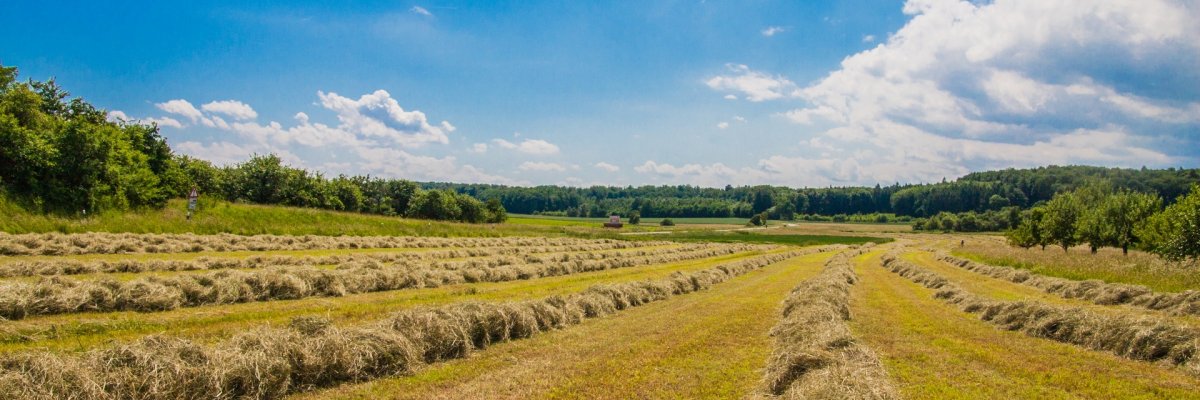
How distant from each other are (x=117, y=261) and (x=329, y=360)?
49.0 ft

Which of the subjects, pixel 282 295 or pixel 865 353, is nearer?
pixel 865 353

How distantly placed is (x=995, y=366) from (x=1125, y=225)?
5599cm

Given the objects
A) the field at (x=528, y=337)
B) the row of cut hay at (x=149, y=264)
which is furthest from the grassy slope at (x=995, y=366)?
the row of cut hay at (x=149, y=264)

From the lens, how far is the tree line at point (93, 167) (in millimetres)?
29156

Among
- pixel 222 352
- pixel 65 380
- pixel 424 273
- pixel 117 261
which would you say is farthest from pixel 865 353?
pixel 117 261

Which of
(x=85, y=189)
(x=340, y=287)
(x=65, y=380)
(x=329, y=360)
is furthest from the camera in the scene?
(x=85, y=189)

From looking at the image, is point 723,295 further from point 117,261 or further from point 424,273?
point 117,261

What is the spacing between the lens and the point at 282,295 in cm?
1563

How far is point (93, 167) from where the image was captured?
30891mm

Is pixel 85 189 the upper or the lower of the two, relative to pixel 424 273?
upper

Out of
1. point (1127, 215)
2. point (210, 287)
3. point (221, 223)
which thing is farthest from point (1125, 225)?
point (221, 223)

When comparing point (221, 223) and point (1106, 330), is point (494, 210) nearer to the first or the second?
point (221, 223)

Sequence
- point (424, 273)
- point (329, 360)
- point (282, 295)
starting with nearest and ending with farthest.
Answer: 1. point (329, 360)
2. point (282, 295)
3. point (424, 273)

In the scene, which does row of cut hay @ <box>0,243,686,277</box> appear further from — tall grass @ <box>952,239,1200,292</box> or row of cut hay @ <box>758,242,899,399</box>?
tall grass @ <box>952,239,1200,292</box>
